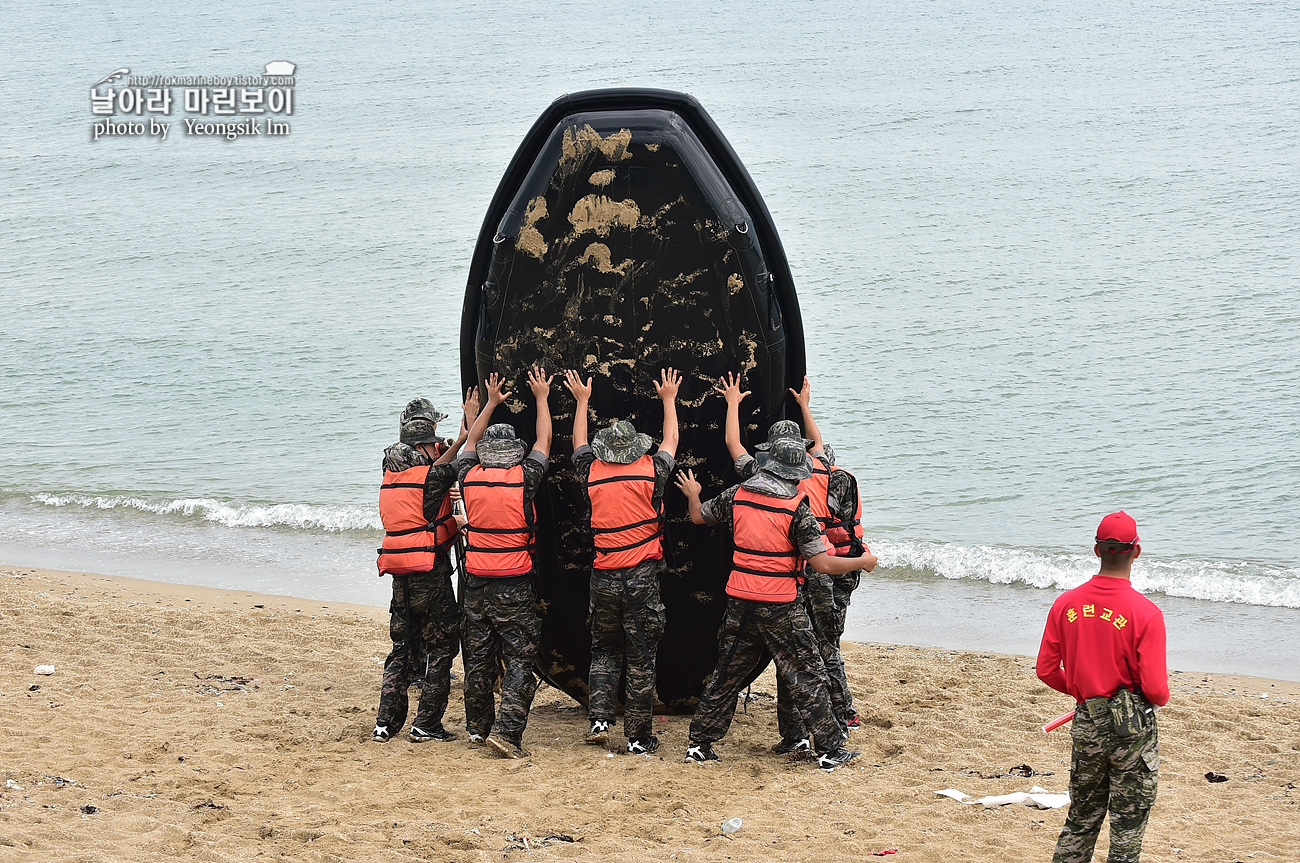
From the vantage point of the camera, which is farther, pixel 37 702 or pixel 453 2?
pixel 453 2

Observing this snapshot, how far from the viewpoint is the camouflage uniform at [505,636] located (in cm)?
660

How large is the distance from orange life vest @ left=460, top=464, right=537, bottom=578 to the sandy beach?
1112 millimetres

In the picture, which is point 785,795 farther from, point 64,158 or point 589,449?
point 64,158

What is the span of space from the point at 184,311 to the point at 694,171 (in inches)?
939

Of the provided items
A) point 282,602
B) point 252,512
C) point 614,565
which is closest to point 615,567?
point 614,565

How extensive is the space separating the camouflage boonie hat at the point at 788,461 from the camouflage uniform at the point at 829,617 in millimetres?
572

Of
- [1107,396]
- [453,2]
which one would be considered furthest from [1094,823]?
[453,2]

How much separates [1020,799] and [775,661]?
1442 mm

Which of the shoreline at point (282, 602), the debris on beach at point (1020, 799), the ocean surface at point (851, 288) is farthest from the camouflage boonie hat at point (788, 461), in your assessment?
the ocean surface at point (851, 288)

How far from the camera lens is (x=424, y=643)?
23.4 ft

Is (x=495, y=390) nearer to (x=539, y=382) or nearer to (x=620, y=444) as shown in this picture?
(x=539, y=382)

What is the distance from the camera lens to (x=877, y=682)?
8.51 meters

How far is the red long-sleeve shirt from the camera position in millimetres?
4629

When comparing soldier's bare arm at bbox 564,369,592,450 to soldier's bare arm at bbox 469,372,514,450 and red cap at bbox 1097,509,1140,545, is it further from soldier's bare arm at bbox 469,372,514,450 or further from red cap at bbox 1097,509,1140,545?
red cap at bbox 1097,509,1140,545
